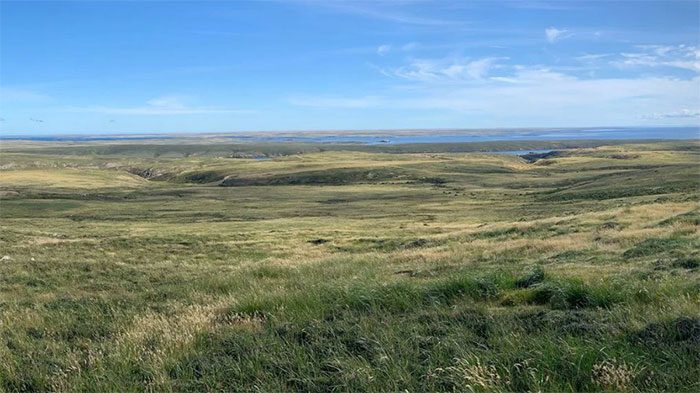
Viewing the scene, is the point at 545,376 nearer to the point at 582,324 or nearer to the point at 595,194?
the point at 582,324

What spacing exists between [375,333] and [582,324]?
2.45 meters

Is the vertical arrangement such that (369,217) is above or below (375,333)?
below

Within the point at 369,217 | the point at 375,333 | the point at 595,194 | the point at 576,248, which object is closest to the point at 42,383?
the point at 375,333

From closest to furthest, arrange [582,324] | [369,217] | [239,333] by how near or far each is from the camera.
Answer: [582,324] → [239,333] → [369,217]

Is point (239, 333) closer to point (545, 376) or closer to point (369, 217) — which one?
point (545, 376)

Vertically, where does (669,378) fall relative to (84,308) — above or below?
above

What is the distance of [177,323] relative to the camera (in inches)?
304

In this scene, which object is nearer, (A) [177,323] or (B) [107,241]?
(A) [177,323]

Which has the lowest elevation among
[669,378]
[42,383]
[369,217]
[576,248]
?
[369,217]

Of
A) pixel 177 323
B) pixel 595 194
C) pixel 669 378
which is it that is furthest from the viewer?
pixel 595 194

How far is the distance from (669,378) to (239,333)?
489 cm

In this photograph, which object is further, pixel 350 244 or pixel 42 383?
pixel 350 244

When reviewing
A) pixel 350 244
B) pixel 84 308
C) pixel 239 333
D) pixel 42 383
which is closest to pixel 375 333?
pixel 239 333

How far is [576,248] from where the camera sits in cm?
1783
